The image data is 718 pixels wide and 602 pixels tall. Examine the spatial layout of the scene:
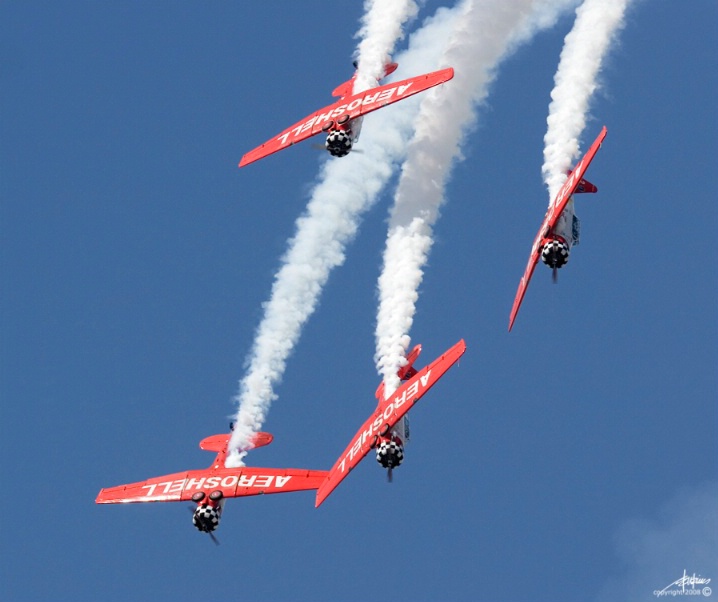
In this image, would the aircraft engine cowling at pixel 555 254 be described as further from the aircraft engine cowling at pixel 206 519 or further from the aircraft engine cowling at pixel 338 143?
the aircraft engine cowling at pixel 206 519

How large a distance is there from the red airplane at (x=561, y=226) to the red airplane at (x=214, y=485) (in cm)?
1025

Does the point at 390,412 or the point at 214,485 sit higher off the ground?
the point at 214,485

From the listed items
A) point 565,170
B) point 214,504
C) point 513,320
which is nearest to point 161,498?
point 214,504

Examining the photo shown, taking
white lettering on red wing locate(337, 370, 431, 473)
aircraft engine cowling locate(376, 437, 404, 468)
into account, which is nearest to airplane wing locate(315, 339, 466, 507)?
white lettering on red wing locate(337, 370, 431, 473)

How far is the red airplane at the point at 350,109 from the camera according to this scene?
72.0 meters

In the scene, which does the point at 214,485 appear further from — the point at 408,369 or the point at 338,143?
the point at 338,143

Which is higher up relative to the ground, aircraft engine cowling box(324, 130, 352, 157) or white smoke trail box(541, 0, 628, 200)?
aircraft engine cowling box(324, 130, 352, 157)

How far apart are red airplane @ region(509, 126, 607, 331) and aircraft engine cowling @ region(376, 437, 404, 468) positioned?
6057mm

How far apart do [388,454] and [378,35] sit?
17.5m

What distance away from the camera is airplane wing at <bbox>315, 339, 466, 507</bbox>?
221 ft

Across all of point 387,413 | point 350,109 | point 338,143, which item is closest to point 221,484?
point 387,413

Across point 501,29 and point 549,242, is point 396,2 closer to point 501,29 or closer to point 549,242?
point 501,29

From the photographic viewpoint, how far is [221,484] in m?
71.8

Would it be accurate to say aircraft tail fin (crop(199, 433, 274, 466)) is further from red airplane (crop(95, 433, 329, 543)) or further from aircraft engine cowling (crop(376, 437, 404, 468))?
aircraft engine cowling (crop(376, 437, 404, 468))
